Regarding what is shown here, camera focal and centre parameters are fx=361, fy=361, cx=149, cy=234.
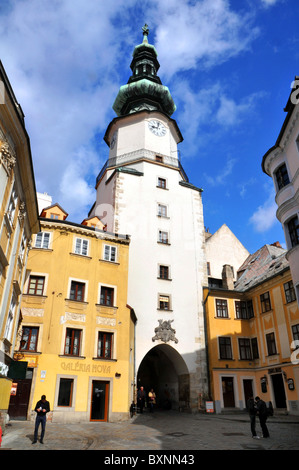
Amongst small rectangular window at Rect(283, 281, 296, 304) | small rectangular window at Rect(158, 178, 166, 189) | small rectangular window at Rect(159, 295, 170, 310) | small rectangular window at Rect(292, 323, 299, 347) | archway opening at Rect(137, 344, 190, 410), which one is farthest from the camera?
small rectangular window at Rect(158, 178, 166, 189)

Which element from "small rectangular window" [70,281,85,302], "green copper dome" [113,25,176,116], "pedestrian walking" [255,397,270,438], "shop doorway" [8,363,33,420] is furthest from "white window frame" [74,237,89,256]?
"green copper dome" [113,25,176,116]

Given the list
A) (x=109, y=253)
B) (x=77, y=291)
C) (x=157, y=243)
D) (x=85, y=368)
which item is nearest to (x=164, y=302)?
(x=157, y=243)

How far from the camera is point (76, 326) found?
22391 mm

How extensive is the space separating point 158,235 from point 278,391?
51.7 ft

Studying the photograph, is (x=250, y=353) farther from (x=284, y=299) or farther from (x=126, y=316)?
(x=126, y=316)

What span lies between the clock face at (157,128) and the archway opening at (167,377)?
22279 mm

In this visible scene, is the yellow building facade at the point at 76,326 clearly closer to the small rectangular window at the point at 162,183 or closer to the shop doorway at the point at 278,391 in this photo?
the shop doorway at the point at 278,391

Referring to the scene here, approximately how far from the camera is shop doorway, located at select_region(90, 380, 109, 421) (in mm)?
21233

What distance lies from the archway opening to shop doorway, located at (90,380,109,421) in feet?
27.4

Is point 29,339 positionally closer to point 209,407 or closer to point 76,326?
point 76,326

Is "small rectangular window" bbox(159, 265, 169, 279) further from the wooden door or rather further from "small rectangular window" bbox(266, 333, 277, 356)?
the wooden door

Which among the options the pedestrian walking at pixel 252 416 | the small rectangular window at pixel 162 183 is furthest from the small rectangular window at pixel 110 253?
the pedestrian walking at pixel 252 416

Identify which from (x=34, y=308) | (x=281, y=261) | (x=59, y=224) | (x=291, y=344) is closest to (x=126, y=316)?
(x=34, y=308)
